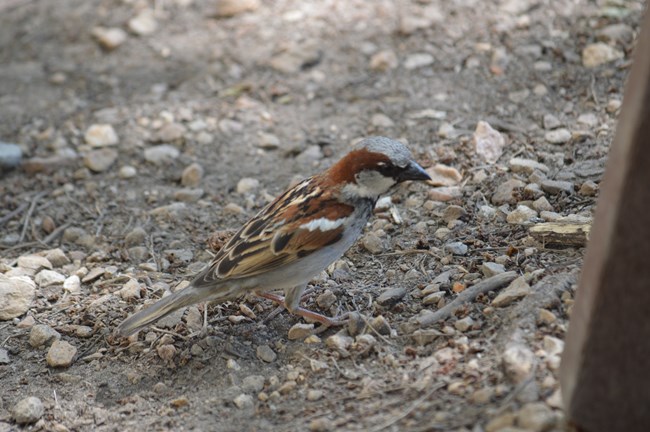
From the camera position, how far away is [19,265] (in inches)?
198

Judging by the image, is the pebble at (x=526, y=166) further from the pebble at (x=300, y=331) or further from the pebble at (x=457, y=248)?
the pebble at (x=300, y=331)

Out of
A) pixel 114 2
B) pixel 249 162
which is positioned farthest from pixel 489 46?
pixel 114 2

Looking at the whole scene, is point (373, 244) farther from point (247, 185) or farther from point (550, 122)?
point (550, 122)

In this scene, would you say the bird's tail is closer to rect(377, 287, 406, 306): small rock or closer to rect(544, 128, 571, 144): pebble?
rect(377, 287, 406, 306): small rock

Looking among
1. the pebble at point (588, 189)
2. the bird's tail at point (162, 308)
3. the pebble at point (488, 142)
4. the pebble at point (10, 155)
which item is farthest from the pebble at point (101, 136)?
the pebble at point (588, 189)

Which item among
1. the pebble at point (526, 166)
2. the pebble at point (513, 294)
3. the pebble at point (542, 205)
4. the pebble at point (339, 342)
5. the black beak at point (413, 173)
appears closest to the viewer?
the pebble at point (513, 294)

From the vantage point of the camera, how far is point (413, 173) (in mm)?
4348

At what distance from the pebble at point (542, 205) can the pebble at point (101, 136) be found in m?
3.31

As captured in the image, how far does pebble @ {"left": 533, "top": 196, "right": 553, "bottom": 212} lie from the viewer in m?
4.60

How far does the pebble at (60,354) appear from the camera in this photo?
4219mm

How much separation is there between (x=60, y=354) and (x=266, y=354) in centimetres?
108

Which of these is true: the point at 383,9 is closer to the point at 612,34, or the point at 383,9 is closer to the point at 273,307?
the point at 612,34

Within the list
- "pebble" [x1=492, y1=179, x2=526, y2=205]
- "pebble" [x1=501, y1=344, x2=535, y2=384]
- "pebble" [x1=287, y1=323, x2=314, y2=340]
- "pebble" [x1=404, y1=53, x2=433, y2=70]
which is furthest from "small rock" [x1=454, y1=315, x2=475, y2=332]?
"pebble" [x1=404, y1=53, x2=433, y2=70]

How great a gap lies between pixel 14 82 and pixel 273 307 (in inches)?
154
